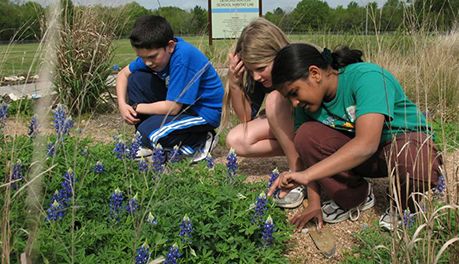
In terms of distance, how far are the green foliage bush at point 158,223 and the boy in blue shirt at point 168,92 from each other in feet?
2.94

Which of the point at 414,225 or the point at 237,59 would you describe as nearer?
the point at 414,225

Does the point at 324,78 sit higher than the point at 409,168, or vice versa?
the point at 324,78

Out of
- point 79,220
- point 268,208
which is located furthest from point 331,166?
point 79,220

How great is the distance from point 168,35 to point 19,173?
156 centimetres

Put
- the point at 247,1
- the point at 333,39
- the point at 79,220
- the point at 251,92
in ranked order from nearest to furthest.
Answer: the point at 79,220
the point at 251,92
the point at 333,39
the point at 247,1

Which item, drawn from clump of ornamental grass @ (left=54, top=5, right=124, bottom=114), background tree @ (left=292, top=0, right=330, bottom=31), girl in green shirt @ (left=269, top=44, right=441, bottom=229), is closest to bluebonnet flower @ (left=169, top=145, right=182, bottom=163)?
girl in green shirt @ (left=269, top=44, right=441, bottom=229)

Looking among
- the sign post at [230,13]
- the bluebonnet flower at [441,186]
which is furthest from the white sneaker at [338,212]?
the sign post at [230,13]

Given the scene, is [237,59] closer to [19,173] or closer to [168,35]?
[168,35]

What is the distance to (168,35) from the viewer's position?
3.71 metres

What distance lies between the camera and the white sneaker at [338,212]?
9.49ft

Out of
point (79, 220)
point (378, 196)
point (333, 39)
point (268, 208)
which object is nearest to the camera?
point (79, 220)

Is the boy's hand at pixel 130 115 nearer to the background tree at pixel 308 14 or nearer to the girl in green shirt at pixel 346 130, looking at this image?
the girl in green shirt at pixel 346 130

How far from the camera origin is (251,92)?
3.61 metres

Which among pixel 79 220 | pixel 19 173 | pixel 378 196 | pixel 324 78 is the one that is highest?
pixel 324 78
